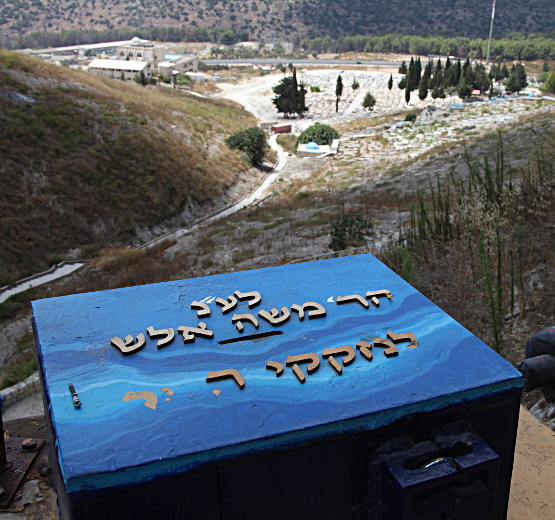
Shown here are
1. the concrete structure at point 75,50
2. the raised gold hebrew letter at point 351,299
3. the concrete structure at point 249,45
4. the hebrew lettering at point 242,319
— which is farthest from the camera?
the concrete structure at point 249,45

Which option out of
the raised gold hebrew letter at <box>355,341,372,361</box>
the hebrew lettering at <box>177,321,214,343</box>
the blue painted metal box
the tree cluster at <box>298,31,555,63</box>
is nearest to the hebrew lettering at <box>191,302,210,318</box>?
the blue painted metal box

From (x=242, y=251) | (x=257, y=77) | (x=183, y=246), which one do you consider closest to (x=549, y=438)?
(x=242, y=251)

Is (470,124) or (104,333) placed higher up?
(104,333)

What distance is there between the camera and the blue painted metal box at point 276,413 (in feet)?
7.09

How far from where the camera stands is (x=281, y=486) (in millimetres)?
2328

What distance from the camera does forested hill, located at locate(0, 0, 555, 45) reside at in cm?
12356

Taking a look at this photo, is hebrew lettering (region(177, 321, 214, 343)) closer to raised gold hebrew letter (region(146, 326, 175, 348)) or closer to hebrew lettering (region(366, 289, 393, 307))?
raised gold hebrew letter (region(146, 326, 175, 348))

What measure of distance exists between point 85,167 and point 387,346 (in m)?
24.3

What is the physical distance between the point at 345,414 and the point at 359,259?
1.98 meters

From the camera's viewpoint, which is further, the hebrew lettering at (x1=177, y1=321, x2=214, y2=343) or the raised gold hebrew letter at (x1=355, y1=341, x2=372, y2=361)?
the hebrew lettering at (x1=177, y1=321, x2=214, y2=343)

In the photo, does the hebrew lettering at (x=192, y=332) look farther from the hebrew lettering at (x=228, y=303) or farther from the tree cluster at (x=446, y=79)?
the tree cluster at (x=446, y=79)

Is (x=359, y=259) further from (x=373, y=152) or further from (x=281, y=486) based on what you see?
(x=373, y=152)

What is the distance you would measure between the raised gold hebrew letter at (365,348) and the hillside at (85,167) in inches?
651

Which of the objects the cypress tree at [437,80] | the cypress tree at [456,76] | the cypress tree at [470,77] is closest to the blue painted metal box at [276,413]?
the cypress tree at [437,80]
